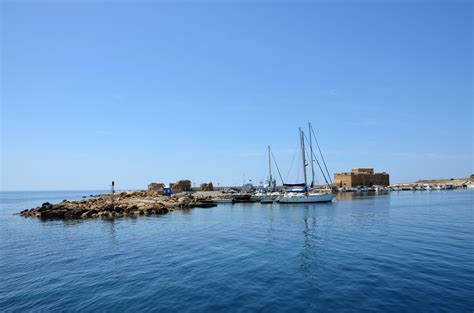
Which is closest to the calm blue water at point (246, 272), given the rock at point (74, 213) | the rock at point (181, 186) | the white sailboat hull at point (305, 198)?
the rock at point (74, 213)

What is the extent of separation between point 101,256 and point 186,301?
12211 millimetres

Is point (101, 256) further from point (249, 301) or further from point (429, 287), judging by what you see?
point (429, 287)

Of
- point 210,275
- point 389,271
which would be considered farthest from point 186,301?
point 389,271

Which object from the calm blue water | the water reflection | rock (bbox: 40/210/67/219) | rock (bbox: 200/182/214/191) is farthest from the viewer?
rock (bbox: 200/182/214/191)

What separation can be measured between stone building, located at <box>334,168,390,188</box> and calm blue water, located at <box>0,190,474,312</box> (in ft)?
449

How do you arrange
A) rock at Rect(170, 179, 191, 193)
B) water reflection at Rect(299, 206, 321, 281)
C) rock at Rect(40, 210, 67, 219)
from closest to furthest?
water reflection at Rect(299, 206, 321, 281) < rock at Rect(40, 210, 67, 219) < rock at Rect(170, 179, 191, 193)

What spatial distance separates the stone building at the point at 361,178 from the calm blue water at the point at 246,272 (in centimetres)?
13676

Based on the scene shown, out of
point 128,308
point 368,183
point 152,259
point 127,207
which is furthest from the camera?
point 368,183

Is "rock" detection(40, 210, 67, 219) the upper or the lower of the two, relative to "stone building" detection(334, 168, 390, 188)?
lower

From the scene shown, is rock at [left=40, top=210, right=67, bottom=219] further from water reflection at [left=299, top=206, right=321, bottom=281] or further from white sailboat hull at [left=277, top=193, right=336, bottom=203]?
white sailboat hull at [left=277, top=193, right=336, bottom=203]

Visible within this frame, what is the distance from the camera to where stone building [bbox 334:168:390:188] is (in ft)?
533

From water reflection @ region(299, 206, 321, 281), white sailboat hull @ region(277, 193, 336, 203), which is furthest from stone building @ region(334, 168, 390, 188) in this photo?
water reflection @ region(299, 206, 321, 281)

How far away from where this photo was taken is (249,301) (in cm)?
1319

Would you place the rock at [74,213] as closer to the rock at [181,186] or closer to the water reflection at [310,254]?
the water reflection at [310,254]
